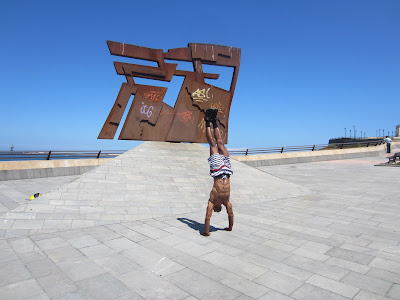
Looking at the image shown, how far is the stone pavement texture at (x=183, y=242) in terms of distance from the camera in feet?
11.3

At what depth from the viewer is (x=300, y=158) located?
70.7 ft

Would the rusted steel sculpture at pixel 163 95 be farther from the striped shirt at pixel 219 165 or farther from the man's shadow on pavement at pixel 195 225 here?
the striped shirt at pixel 219 165

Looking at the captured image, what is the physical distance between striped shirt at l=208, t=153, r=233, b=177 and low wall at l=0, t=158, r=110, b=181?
9.96 meters

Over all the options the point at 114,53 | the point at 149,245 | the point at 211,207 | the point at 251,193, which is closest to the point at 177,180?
the point at 251,193

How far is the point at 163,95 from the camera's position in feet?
34.4

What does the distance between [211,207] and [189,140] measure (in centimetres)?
597

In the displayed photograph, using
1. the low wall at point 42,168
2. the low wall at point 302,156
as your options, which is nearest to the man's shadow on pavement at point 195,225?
the low wall at point 42,168

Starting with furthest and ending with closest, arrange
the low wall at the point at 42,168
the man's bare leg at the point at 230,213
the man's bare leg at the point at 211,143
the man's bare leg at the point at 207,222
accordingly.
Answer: the low wall at the point at 42,168
the man's bare leg at the point at 211,143
the man's bare leg at the point at 230,213
the man's bare leg at the point at 207,222

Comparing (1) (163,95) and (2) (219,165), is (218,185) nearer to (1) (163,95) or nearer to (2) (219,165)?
(2) (219,165)

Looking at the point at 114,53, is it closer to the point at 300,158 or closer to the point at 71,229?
the point at 71,229

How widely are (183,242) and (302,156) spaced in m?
18.7

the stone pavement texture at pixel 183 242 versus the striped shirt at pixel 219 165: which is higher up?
the striped shirt at pixel 219 165

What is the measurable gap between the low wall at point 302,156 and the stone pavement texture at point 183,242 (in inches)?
388

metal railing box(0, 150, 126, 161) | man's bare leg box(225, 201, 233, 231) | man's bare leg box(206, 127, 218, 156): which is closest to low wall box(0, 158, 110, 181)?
metal railing box(0, 150, 126, 161)
